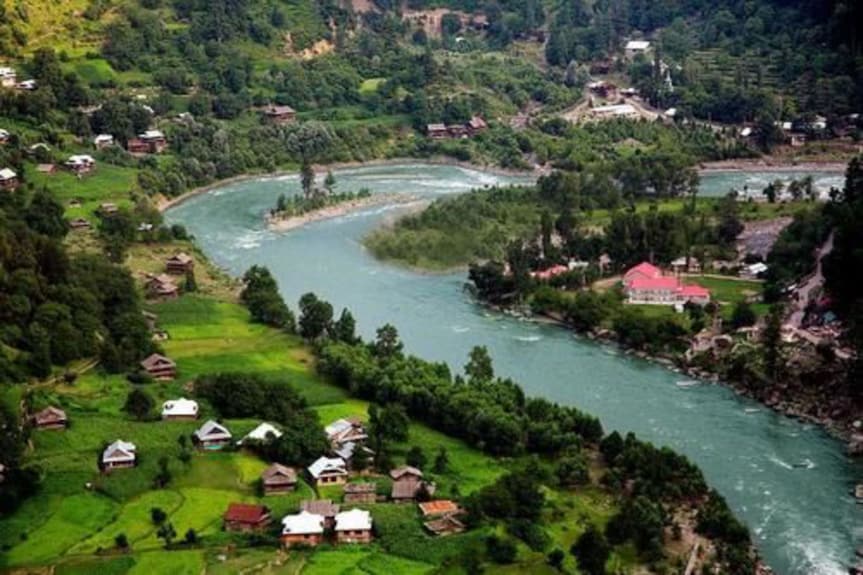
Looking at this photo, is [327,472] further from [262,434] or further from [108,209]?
[108,209]

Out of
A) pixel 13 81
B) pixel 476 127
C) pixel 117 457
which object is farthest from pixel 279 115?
pixel 117 457

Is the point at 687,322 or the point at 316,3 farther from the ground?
the point at 316,3

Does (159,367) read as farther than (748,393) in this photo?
No

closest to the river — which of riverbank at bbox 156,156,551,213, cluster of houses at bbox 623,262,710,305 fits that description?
riverbank at bbox 156,156,551,213

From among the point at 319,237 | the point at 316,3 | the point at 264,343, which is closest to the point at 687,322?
the point at 264,343

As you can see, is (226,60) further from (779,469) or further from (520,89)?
(779,469)

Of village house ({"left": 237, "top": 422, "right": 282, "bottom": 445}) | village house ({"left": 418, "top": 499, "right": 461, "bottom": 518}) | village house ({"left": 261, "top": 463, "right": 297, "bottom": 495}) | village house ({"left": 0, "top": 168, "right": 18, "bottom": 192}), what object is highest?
village house ({"left": 0, "top": 168, "right": 18, "bottom": 192})

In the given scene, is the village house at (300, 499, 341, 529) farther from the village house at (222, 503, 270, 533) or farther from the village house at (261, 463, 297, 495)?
the village house at (261, 463, 297, 495)
